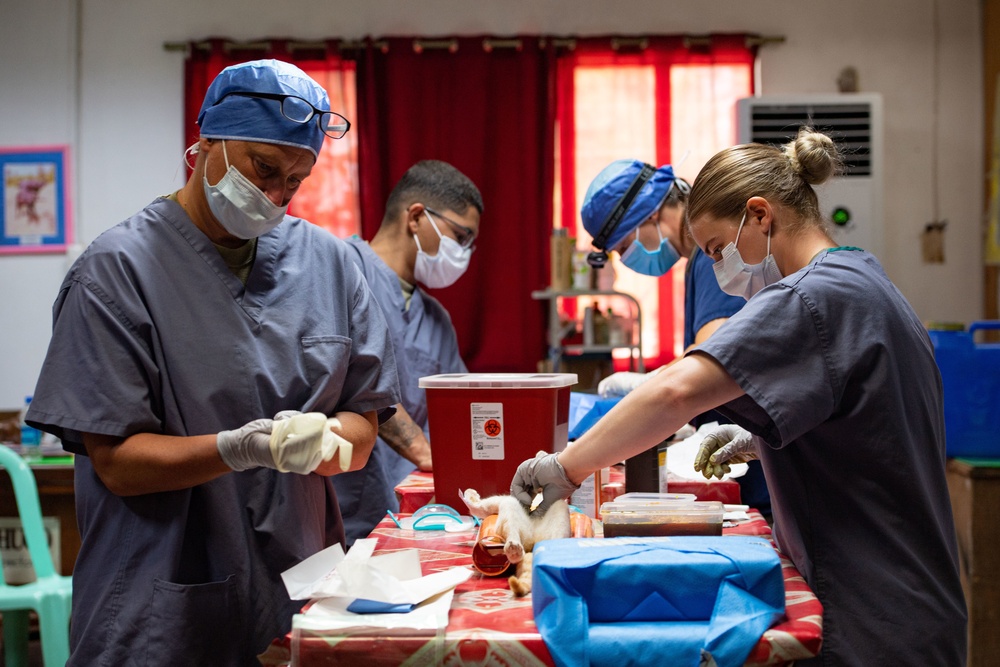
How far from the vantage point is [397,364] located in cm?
243

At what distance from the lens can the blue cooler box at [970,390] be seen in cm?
303

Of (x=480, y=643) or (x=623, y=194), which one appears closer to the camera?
(x=480, y=643)

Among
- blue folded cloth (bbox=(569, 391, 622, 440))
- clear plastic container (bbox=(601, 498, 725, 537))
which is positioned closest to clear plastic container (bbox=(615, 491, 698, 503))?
clear plastic container (bbox=(601, 498, 725, 537))

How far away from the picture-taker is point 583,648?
107 centimetres

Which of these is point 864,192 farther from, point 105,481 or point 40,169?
point 40,169

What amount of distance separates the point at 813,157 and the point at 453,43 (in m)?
3.54

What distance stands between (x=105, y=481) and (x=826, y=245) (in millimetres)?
1253

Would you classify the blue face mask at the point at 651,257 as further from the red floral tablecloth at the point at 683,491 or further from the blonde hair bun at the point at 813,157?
the blonde hair bun at the point at 813,157

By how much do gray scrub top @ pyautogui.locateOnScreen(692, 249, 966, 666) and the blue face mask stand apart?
4.90 ft

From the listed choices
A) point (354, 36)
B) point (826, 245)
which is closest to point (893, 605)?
point (826, 245)

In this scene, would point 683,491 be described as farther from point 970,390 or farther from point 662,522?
point 970,390

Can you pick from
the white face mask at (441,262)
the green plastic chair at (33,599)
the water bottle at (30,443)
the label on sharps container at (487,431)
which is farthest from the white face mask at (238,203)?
the water bottle at (30,443)

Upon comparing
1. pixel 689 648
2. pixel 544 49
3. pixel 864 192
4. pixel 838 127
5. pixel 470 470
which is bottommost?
pixel 689 648

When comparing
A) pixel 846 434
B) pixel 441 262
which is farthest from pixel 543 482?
pixel 441 262
